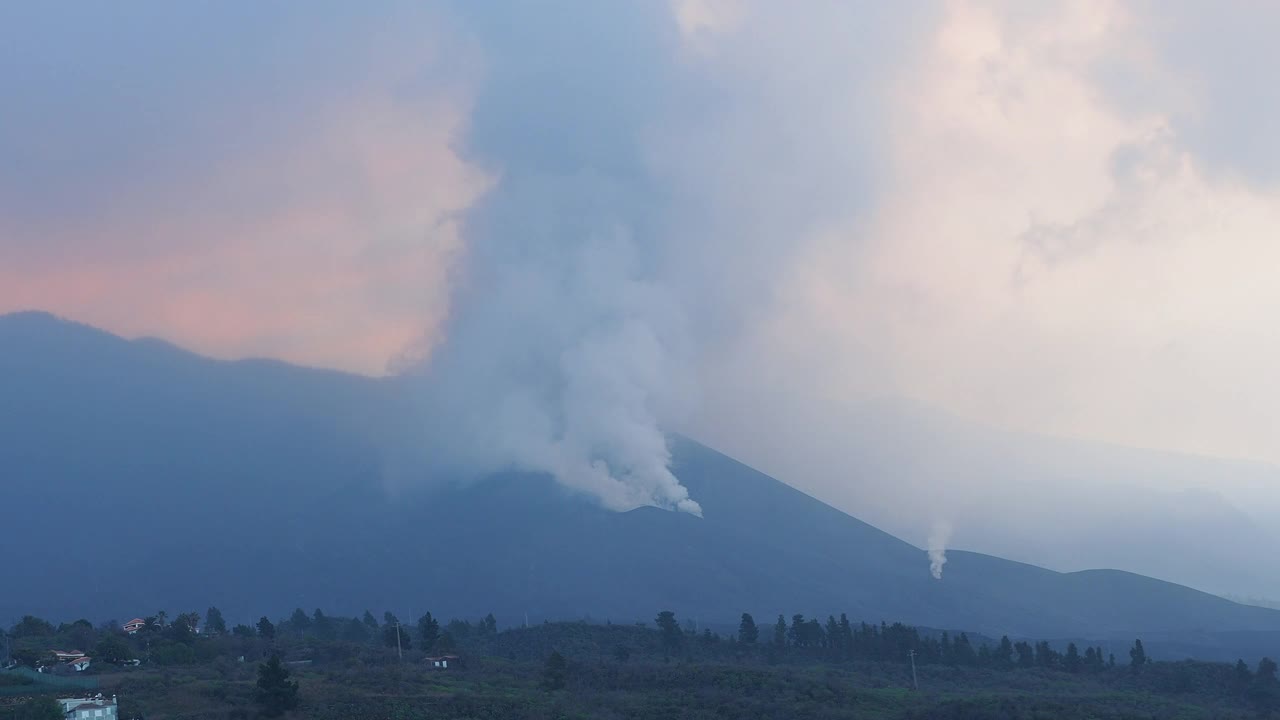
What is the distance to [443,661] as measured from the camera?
6219 centimetres

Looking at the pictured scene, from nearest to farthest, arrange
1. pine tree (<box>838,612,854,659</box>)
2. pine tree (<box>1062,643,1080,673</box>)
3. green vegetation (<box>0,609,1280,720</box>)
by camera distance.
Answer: green vegetation (<box>0,609,1280,720</box>) < pine tree (<box>1062,643,1080,673</box>) < pine tree (<box>838,612,854,659</box>)

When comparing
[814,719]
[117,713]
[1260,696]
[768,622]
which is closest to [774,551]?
[768,622]

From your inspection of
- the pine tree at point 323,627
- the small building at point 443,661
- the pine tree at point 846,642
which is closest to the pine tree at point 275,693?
the small building at point 443,661

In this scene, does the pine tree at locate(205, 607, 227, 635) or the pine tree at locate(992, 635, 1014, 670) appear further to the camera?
the pine tree at locate(205, 607, 227, 635)

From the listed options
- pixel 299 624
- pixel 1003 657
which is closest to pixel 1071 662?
pixel 1003 657

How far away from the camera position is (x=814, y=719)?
50.8m

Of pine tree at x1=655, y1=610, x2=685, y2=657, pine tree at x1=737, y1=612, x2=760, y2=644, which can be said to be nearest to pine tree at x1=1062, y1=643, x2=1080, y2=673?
pine tree at x1=737, y1=612, x2=760, y2=644

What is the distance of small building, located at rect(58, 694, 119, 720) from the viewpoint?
143ft

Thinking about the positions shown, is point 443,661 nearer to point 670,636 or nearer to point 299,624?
point 670,636

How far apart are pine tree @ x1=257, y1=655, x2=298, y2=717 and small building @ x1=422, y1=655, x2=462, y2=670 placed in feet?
45.6

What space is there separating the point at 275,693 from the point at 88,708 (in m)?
6.54

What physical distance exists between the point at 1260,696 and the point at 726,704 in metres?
27.9

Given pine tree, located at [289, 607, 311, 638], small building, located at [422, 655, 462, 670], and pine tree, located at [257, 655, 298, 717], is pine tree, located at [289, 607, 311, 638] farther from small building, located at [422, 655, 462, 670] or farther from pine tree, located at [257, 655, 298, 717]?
pine tree, located at [257, 655, 298, 717]

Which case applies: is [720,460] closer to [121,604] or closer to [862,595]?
[862,595]
